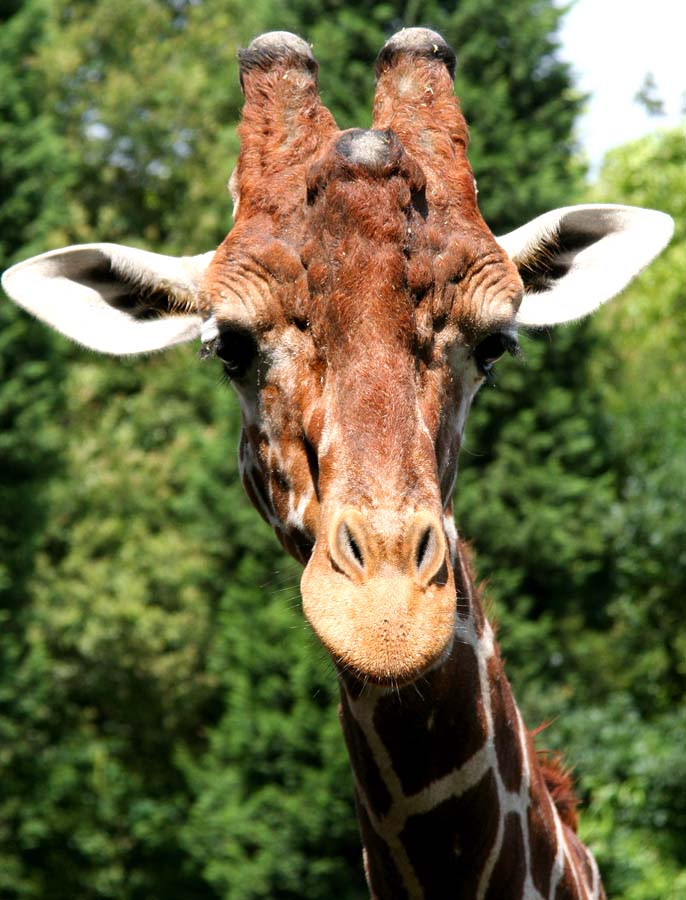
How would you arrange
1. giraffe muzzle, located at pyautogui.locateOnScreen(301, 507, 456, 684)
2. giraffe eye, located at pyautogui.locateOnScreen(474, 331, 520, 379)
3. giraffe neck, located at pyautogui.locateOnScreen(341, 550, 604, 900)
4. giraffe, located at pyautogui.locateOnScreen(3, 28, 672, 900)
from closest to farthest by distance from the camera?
giraffe muzzle, located at pyautogui.locateOnScreen(301, 507, 456, 684), giraffe, located at pyautogui.locateOnScreen(3, 28, 672, 900), giraffe neck, located at pyautogui.locateOnScreen(341, 550, 604, 900), giraffe eye, located at pyautogui.locateOnScreen(474, 331, 520, 379)

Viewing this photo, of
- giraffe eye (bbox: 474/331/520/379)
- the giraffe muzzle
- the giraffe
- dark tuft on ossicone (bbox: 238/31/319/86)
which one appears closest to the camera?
the giraffe muzzle

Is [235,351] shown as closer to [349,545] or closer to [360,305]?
[360,305]

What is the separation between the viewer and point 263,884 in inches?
429

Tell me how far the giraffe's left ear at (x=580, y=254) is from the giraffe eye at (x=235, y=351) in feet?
3.01

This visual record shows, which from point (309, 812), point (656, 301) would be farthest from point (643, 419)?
point (309, 812)

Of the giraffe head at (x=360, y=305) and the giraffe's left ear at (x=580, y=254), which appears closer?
the giraffe head at (x=360, y=305)

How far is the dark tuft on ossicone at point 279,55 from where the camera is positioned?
3.70m

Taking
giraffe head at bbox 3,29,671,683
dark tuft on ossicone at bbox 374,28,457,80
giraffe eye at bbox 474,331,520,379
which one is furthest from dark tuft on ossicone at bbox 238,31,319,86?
giraffe eye at bbox 474,331,520,379

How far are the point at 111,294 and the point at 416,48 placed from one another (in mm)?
1213

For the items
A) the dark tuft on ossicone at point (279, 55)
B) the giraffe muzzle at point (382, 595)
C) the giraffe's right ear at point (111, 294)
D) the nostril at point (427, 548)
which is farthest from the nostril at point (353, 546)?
the dark tuft on ossicone at point (279, 55)

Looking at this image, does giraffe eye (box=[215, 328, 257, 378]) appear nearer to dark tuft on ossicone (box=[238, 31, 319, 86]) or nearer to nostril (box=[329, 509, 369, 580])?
nostril (box=[329, 509, 369, 580])

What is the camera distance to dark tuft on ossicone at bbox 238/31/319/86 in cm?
370

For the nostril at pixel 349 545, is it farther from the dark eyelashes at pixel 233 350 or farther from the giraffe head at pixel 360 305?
the dark eyelashes at pixel 233 350

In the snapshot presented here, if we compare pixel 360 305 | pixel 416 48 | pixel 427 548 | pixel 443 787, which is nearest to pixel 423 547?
pixel 427 548
